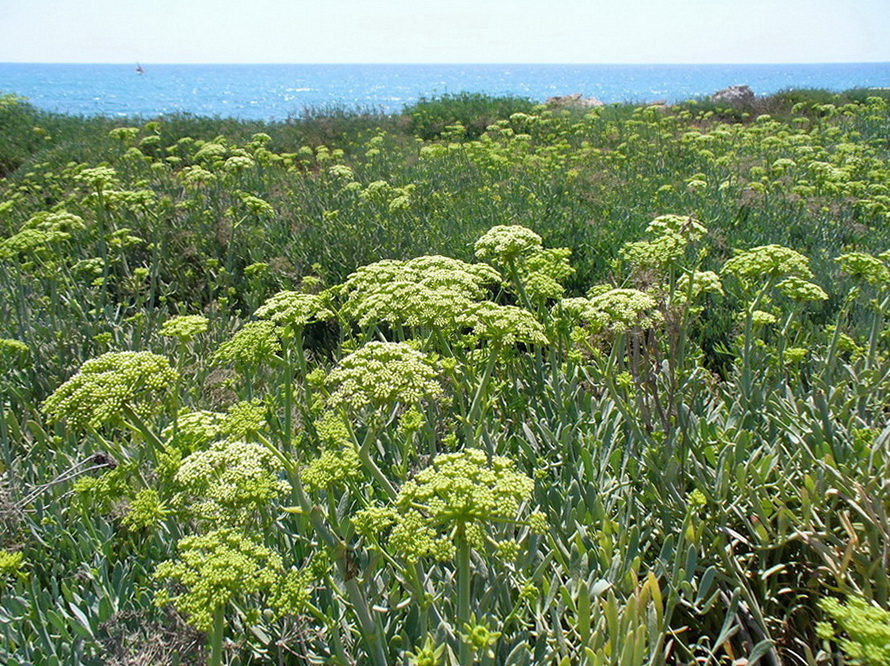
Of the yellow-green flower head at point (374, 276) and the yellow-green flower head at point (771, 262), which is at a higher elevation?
the yellow-green flower head at point (771, 262)

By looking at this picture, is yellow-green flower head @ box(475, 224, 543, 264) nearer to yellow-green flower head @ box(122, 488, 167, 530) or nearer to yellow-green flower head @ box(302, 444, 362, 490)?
yellow-green flower head @ box(302, 444, 362, 490)

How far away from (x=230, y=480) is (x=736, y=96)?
2555cm

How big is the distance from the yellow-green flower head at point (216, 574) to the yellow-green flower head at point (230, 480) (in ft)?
0.28

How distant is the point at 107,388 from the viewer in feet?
5.70

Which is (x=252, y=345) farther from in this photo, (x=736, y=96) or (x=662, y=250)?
(x=736, y=96)

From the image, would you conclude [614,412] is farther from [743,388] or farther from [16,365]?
[16,365]

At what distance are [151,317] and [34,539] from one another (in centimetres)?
261

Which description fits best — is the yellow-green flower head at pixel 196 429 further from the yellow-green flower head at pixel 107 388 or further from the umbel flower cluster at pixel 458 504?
the umbel flower cluster at pixel 458 504

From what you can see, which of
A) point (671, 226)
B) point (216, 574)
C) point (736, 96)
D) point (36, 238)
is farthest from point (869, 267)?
point (736, 96)

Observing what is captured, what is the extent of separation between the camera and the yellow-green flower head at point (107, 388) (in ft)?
5.67

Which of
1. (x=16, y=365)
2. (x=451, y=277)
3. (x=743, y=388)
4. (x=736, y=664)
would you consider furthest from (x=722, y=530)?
(x=16, y=365)

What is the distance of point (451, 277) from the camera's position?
2377mm

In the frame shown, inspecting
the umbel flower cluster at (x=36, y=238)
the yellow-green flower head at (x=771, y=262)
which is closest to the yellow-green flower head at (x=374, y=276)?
the yellow-green flower head at (x=771, y=262)

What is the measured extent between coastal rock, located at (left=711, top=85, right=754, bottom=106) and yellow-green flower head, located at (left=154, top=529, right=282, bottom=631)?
77.3 ft
